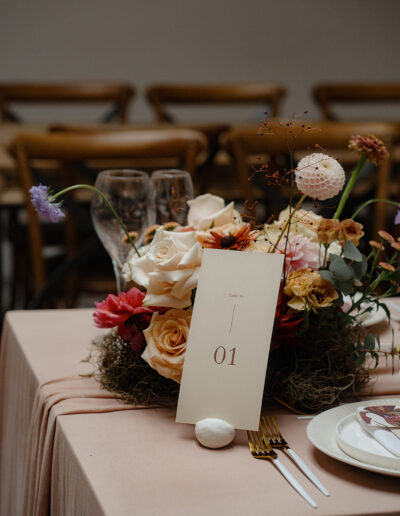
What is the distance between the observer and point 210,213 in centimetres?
92

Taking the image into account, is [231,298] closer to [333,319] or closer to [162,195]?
[333,319]

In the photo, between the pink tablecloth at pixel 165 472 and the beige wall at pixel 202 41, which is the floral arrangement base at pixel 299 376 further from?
the beige wall at pixel 202 41

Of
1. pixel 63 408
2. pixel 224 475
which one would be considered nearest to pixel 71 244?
pixel 63 408

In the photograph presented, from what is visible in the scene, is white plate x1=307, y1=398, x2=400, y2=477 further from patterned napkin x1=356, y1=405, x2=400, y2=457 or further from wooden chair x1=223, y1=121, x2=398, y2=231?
wooden chair x1=223, y1=121, x2=398, y2=231

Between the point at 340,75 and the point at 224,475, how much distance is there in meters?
5.05

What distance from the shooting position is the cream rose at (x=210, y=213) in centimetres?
89

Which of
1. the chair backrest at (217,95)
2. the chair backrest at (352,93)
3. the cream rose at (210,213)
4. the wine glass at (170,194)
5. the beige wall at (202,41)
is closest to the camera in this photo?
the cream rose at (210,213)

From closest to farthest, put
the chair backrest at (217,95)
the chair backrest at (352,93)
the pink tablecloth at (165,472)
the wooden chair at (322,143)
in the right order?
1. the pink tablecloth at (165,472)
2. the wooden chair at (322,143)
3. the chair backrest at (217,95)
4. the chair backrest at (352,93)

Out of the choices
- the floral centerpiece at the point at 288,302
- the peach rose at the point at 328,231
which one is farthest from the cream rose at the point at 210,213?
the peach rose at the point at 328,231

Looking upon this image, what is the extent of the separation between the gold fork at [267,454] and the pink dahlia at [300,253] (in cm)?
19

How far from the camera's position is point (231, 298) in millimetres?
779

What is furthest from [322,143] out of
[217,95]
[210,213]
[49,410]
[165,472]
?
[217,95]

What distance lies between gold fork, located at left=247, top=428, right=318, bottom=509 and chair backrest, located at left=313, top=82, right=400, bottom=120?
3217mm

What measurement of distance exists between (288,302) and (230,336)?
75mm
